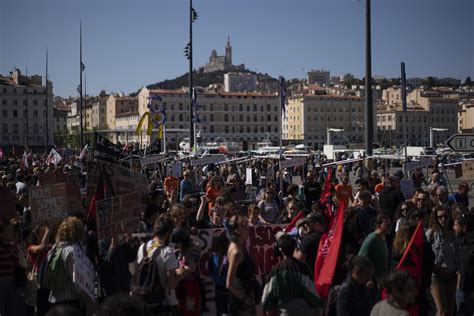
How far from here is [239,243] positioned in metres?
6.29

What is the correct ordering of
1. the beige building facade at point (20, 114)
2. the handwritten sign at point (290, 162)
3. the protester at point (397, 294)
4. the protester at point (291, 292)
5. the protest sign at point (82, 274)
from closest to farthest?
the protester at point (397, 294), the protester at point (291, 292), the protest sign at point (82, 274), the handwritten sign at point (290, 162), the beige building facade at point (20, 114)

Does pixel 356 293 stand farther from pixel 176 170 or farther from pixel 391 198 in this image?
pixel 176 170

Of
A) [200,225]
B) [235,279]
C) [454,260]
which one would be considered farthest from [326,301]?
[200,225]

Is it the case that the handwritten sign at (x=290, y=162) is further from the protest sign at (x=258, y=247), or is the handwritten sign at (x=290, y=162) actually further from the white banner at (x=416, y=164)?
the protest sign at (x=258, y=247)

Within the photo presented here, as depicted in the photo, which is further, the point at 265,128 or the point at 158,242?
the point at 265,128

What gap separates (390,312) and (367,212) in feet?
16.7

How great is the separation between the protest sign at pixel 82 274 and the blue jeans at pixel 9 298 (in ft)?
2.79

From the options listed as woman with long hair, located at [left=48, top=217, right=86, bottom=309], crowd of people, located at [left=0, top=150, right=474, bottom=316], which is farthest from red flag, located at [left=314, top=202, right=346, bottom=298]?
woman with long hair, located at [left=48, top=217, right=86, bottom=309]

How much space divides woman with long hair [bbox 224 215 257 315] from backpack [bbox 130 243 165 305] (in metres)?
0.62

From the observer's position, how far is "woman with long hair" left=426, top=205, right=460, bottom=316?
25.7 ft

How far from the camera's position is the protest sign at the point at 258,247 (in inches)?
285

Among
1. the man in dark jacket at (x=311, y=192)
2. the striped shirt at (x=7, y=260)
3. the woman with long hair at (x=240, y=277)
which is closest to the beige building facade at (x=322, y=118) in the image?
the man in dark jacket at (x=311, y=192)

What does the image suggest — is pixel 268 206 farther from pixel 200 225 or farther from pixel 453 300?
pixel 453 300

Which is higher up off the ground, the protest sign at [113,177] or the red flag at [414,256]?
the protest sign at [113,177]
